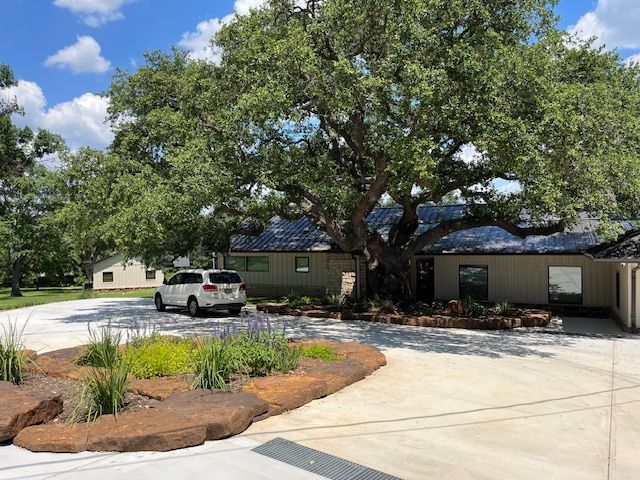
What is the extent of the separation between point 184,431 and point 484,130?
8904 millimetres

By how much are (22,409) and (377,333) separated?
10.2m

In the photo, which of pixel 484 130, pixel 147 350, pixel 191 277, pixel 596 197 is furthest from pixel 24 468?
pixel 191 277

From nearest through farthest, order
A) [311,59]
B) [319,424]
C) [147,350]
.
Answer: [319,424] < [147,350] < [311,59]

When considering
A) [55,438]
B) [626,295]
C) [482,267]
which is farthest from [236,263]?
[55,438]

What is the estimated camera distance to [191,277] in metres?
19.2

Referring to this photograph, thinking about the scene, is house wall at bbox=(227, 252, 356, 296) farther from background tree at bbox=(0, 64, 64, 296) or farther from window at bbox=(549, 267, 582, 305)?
background tree at bbox=(0, 64, 64, 296)

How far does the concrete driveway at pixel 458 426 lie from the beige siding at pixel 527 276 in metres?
7.83

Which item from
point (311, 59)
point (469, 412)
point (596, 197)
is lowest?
point (469, 412)

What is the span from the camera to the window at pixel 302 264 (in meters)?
25.4

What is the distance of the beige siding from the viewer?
18859 millimetres

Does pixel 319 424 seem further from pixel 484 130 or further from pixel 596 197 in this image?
pixel 596 197

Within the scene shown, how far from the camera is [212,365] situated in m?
7.21

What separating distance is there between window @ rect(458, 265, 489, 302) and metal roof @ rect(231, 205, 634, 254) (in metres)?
0.98

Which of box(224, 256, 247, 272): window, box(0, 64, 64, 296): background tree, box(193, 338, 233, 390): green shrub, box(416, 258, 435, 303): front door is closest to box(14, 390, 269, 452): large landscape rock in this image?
box(193, 338, 233, 390): green shrub
